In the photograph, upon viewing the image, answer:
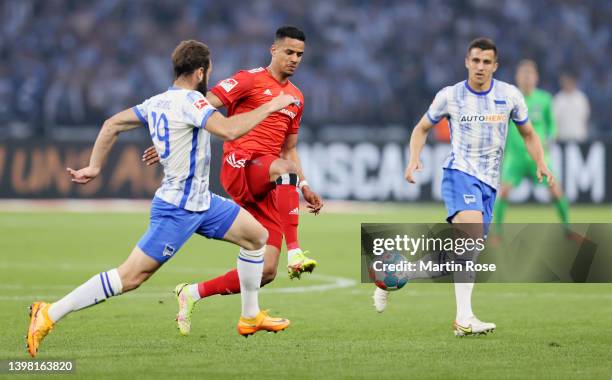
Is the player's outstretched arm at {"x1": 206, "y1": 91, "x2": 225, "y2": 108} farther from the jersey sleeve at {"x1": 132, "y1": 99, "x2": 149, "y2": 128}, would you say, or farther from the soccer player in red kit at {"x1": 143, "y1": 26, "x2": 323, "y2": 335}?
the jersey sleeve at {"x1": 132, "y1": 99, "x2": 149, "y2": 128}

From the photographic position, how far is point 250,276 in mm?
8141

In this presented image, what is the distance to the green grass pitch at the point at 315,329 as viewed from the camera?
271 inches

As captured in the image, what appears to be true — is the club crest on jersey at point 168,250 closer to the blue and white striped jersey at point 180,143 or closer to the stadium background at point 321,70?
the blue and white striped jersey at point 180,143

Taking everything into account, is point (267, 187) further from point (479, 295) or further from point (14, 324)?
point (479, 295)

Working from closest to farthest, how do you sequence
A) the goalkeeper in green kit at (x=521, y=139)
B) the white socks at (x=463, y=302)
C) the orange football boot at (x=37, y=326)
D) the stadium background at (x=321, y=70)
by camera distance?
1. the orange football boot at (x=37, y=326)
2. the white socks at (x=463, y=302)
3. the goalkeeper in green kit at (x=521, y=139)
4. the stadium background at (x=321, y=70)

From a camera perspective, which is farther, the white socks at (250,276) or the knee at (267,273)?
the knee at (267,273)

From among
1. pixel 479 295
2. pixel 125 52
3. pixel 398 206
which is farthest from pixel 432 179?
pixel 479 295

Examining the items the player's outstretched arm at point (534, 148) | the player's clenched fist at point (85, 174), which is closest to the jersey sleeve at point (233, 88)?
the player's clenched fist at point (85, 174)

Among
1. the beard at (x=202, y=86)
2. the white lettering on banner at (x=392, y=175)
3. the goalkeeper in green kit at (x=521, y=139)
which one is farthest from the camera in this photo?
the white lettering on banner at (x=392, y=175)

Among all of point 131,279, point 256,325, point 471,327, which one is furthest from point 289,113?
point 131,279

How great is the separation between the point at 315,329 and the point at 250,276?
2.94ft

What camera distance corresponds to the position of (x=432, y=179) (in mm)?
23094

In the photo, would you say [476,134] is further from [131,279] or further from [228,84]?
[131,279]

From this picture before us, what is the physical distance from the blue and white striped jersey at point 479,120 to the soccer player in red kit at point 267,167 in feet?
3.80
